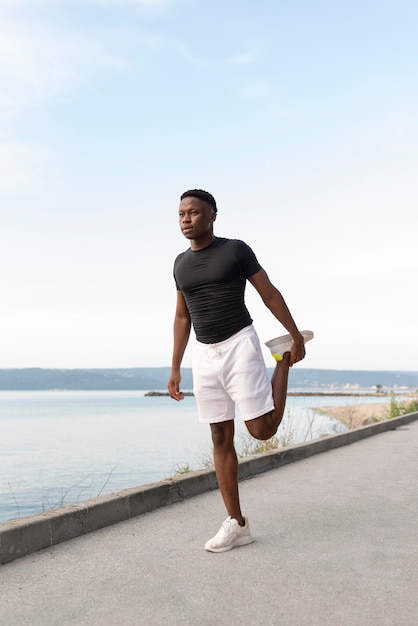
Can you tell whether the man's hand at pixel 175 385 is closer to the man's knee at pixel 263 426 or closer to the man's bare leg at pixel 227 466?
the man's bare leg at pixel 227 466

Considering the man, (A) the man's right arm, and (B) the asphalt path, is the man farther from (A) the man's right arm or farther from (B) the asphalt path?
(B) the asphalt path

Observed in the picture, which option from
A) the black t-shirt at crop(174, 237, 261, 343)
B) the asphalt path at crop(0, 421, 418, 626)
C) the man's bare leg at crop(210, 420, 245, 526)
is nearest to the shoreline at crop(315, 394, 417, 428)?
the asphalt path at crop(0, 421, 418, 626)

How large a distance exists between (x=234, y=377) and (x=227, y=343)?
21cm

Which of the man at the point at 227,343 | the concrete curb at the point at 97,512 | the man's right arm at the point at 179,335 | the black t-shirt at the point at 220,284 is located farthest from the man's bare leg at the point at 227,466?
the concrete curb at the point at 97,512

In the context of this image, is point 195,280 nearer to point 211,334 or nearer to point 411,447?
point 211,334

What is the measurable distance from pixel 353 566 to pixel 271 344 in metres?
1.40

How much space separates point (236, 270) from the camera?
13.6 ft

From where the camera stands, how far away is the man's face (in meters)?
4.20

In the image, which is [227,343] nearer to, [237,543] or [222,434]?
[222,434]

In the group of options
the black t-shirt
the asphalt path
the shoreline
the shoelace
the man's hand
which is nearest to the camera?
the asphalt path

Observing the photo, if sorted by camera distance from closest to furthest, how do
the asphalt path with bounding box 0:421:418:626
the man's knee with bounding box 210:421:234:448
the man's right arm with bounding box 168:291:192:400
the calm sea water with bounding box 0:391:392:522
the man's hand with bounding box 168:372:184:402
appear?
the asphalt path with bounding box 0:421:418:626 < the man's knee with bounding box 210:421:234:448 < the man's right arm with bounding box 168:291:192:400 < the man's hand with bounding box 168:372:184:402 < the calm sea water with bounding box 0:391:392:522

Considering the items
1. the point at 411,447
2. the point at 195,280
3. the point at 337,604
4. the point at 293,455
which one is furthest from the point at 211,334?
the point at 411,447

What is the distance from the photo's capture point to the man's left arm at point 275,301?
13.9ft

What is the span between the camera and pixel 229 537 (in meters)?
4.26
